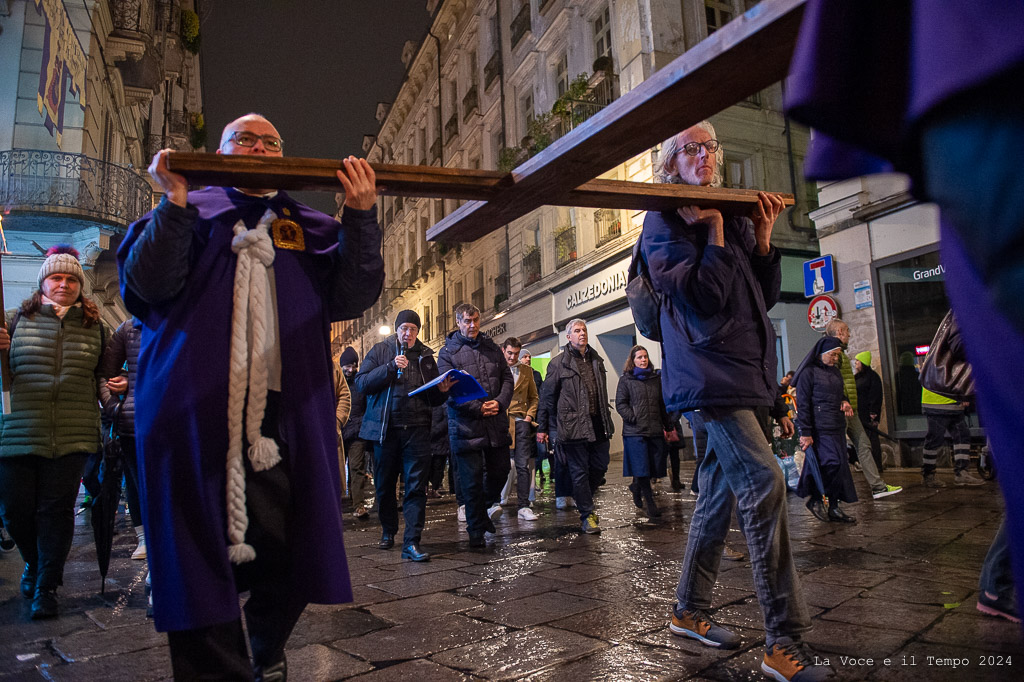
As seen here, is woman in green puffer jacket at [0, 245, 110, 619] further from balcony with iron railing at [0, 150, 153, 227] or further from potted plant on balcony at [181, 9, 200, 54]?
potted plant on balcony at [181, 9, 200, 54]

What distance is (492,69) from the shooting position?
27.3 m

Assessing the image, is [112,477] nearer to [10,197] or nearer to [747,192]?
[747,192]

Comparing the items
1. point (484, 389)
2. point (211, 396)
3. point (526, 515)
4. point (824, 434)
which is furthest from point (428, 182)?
point (526, 515)

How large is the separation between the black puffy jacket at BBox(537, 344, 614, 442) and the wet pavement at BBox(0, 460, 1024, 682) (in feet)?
4.40

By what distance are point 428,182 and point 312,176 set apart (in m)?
0.40

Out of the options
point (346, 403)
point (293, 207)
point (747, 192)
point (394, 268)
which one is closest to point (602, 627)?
point (747, 192)

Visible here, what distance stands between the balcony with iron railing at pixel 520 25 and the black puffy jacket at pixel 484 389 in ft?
64.6

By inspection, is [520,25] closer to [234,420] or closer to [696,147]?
[696,147]

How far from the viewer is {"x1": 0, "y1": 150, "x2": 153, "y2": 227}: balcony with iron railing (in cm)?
1336

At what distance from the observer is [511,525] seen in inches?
305

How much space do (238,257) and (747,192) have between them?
2051 mm

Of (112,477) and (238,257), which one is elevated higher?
(238,257)

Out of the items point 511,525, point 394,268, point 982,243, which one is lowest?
point 511,525

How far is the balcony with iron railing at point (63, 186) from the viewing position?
43.8 ft
